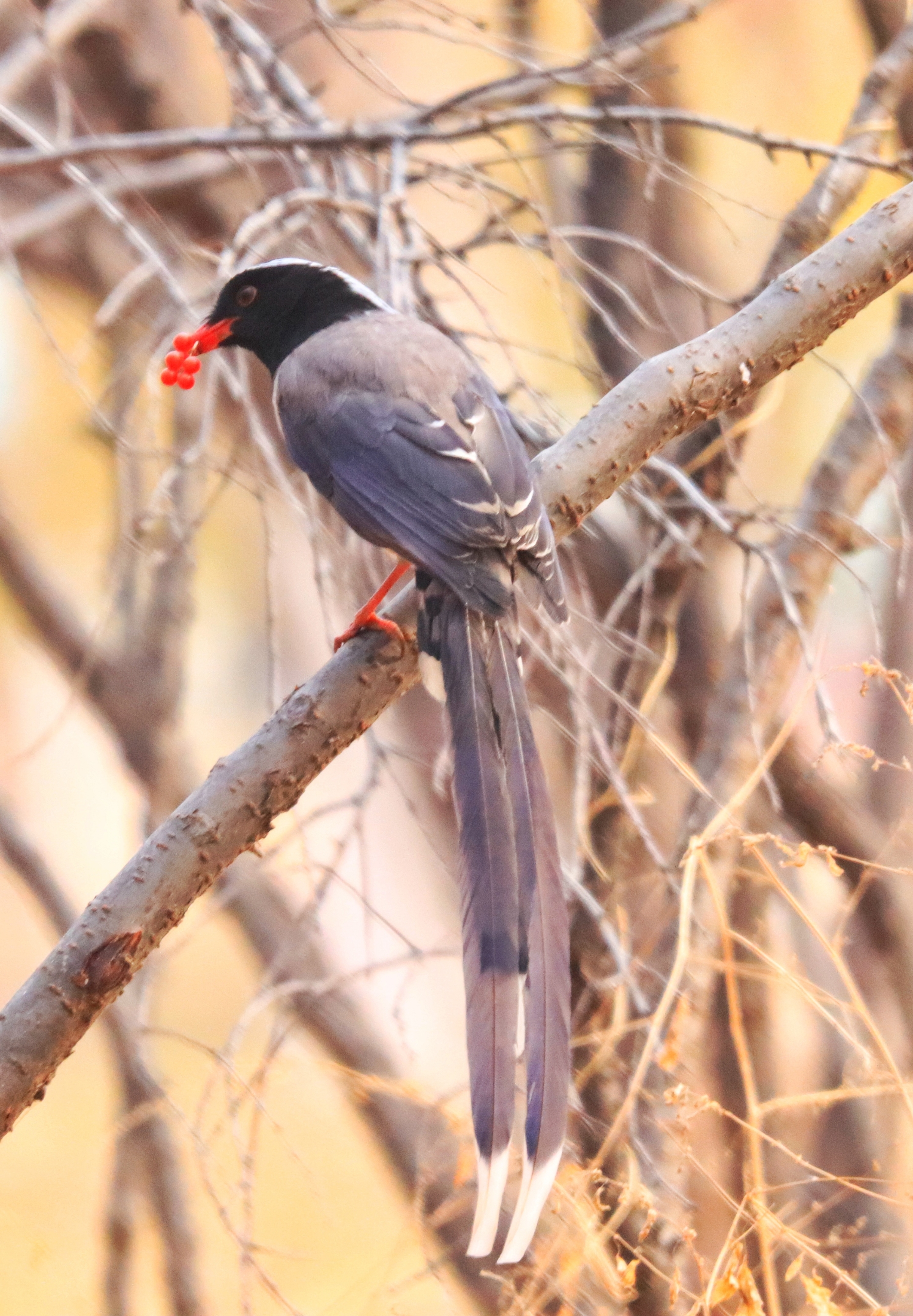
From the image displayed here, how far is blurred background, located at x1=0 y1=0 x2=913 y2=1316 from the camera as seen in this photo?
6.47ft

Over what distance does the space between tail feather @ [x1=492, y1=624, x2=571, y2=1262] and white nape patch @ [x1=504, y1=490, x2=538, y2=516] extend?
0.17 m

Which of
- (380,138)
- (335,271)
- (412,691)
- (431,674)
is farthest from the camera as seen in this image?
(412,691)

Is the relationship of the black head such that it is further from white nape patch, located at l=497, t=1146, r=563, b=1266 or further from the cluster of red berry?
white nape patch, located at l=497, t=1146, r=563, b=1266

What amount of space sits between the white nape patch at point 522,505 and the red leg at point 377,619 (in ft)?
0.50

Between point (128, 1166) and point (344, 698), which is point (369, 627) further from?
point (128, 1166)

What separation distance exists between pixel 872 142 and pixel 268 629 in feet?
5.45

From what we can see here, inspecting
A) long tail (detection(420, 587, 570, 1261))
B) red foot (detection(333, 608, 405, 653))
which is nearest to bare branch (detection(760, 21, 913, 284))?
red foot (detection(333, 608, 405, 653))

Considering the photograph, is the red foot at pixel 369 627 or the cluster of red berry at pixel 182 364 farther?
the cluster of red berry at pixel 182 364

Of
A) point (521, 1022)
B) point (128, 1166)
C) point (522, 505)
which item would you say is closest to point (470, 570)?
point (522, 505)

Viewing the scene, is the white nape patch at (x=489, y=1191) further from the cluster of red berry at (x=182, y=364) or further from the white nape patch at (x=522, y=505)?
the cluster of red berry at (x=182, y=364)

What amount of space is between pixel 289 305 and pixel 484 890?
1455 mm

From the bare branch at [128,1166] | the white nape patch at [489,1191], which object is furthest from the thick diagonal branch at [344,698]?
the bare branch at [128,1166]

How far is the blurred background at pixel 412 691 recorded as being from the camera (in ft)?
6.47

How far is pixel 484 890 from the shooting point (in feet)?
4.57
